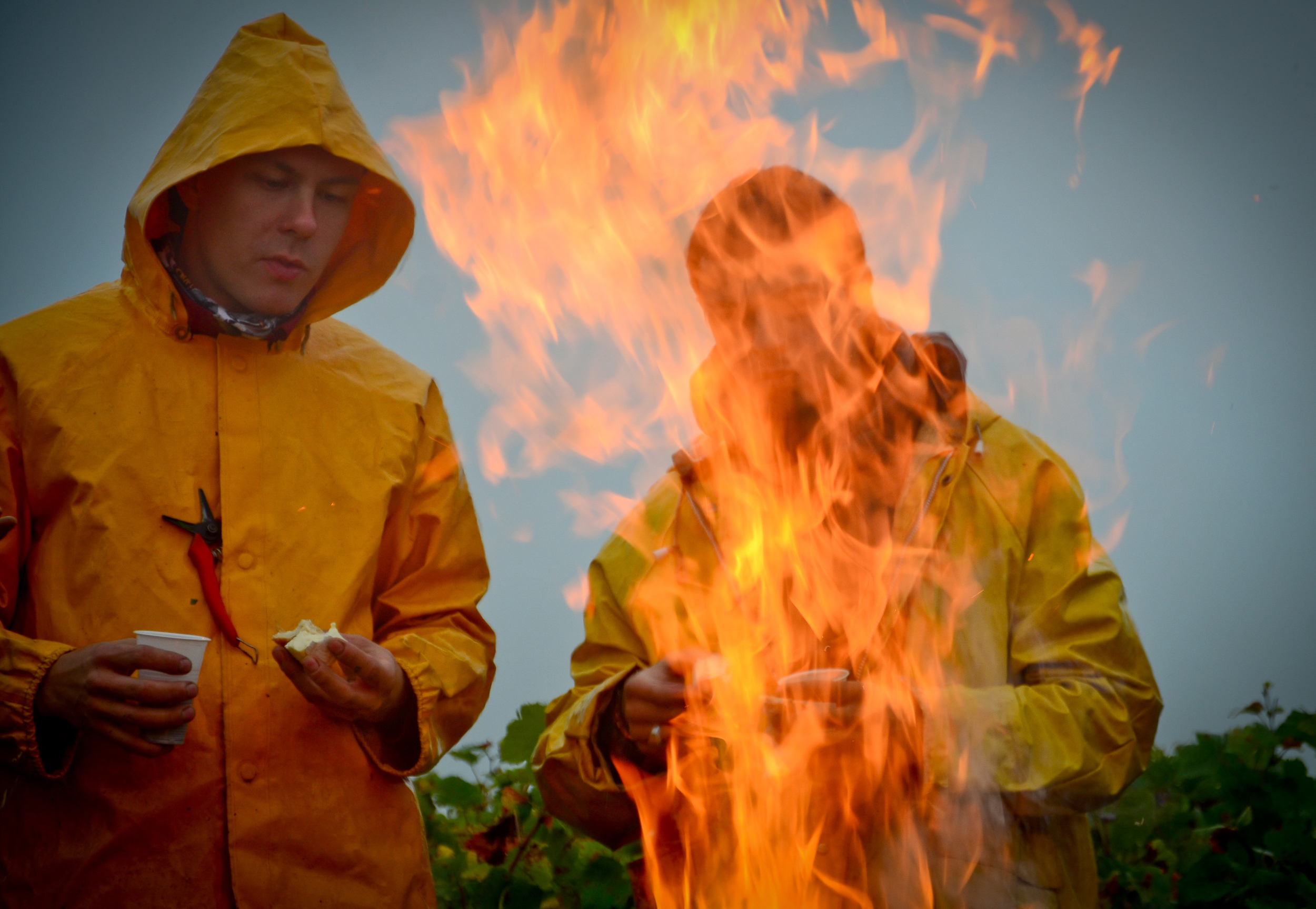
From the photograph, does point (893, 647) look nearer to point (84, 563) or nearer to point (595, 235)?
point (595, 235)

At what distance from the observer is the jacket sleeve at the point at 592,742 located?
2242mm

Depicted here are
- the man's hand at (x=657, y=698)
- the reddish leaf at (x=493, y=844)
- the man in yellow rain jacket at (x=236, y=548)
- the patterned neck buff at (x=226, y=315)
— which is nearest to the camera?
the man in yellow rain jacket at (x=236, y=548)

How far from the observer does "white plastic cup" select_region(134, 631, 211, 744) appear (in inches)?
73.6

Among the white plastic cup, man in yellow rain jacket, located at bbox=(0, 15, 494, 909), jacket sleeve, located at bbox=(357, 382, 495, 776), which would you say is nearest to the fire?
jacket sleeve, located at bbox=(357, 382, 495, 776)

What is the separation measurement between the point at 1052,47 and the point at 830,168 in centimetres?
92

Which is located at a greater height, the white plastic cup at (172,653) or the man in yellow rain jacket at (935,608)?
the man in yellow rain jacket at (935,608)

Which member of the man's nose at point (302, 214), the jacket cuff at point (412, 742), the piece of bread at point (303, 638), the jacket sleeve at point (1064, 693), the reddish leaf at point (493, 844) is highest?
the man's nose at point (302, 214)

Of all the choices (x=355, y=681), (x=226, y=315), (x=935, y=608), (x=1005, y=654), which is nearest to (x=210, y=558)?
(x=355, y=681)

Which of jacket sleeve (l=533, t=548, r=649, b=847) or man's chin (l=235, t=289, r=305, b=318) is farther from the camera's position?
man's chin (l=235, t=289, r=305, b=318)

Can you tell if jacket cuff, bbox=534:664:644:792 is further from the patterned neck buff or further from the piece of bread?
the patterned neck buff

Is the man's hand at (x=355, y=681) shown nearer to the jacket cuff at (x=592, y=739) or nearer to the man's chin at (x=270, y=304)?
the jacket cuff at (x=592, y=739)

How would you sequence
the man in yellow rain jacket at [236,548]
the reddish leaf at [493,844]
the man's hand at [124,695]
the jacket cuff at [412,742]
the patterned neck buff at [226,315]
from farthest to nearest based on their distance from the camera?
1. the reddish leaf at [493,844]
2. the patterned neck buff at [226,315]
3. the jacket cuff at [412,742]
4. the man in yellow rain jacket at [236,548]
5. the man's hand at [124,695]

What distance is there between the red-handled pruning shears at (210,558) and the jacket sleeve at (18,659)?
290 millimetres

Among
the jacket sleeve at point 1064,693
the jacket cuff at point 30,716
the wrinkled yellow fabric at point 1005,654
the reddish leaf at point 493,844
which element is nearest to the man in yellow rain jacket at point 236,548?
the jacket cuff at point 30,716
